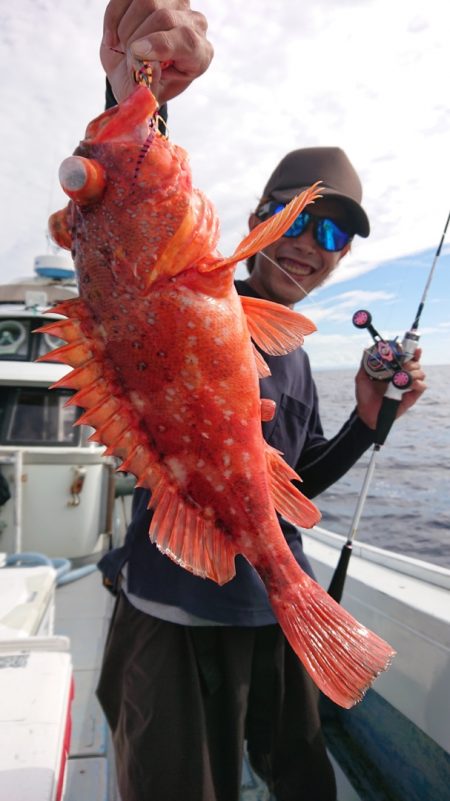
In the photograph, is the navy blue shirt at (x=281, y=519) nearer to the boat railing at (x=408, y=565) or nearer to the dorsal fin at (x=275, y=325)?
the dorsal fin at (x=275, y=325)

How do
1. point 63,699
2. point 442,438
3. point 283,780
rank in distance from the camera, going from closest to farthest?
point 63,699 < point 283,780 < point 442,438

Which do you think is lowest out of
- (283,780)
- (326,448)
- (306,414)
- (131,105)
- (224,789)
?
(283,780)

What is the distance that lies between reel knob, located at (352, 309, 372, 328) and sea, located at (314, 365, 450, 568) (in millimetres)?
2612

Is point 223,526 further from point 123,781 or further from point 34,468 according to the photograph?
point 34,468

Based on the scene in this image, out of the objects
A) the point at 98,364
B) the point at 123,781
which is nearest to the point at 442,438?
the point at 123,781

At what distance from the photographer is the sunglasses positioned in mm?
2451

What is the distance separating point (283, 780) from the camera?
2.32 m

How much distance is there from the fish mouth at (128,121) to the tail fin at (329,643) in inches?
51.4

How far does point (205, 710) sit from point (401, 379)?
162cm

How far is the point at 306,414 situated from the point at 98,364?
4.35 ft

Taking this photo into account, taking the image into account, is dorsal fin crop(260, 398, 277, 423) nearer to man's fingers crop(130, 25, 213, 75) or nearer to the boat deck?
man's fingers crop(130, 25, 213, 75)

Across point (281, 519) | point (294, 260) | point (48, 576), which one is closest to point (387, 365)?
point (294, 260)

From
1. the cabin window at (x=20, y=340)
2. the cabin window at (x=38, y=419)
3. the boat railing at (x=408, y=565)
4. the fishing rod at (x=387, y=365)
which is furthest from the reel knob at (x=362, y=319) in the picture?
the cabin window at (x=20, y=340)

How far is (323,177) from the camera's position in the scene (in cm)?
245
